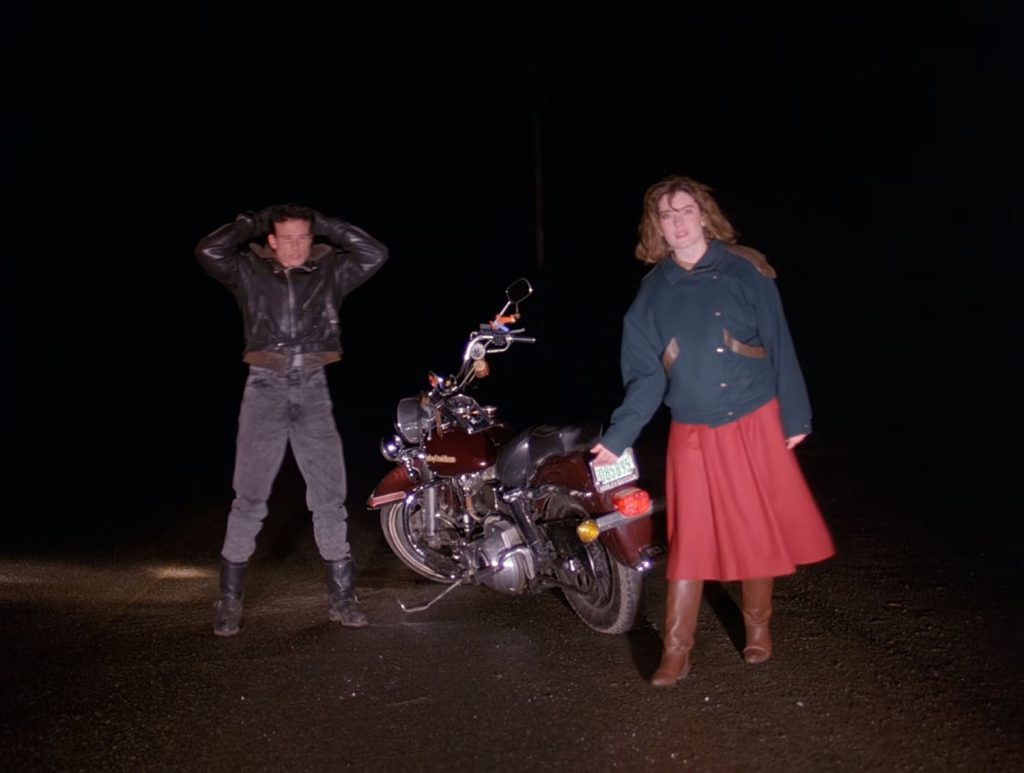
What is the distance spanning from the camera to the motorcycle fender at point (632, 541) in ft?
15.3

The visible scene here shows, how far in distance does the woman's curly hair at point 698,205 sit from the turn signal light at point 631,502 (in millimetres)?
1068

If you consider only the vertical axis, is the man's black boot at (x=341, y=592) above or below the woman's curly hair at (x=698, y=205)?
below

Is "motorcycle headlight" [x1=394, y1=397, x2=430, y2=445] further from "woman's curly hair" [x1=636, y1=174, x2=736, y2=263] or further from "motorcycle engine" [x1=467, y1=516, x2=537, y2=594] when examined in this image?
"woman's curly hair" [x1=636, y1=174, x2=736, y2=263]

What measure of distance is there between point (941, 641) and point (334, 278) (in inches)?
133

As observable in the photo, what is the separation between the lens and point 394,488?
597cm

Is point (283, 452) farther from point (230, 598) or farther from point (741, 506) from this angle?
point (741, 506)

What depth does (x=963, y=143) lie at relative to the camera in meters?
52.0

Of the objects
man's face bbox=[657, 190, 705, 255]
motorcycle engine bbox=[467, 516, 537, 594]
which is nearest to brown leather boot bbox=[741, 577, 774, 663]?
motorcycle engine bbox=[467, 516, 537, 594]

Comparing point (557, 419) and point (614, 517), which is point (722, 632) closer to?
point (614, 517)

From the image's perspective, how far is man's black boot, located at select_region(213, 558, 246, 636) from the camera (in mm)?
5309

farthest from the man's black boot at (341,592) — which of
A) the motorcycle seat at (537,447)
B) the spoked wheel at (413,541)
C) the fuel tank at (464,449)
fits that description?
the motorcycle seat at (537,447)

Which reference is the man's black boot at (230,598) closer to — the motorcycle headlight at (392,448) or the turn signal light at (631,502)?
the motorcycle headlight at (392,448)

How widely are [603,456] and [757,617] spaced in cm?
99

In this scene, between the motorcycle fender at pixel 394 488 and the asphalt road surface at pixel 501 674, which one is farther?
the motorcycle fender at pixel 394 488
